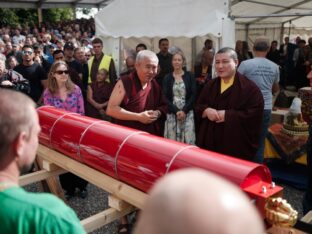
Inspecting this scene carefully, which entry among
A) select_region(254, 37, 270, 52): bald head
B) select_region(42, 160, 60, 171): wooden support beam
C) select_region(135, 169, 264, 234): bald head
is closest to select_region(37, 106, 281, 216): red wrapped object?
select_region(42, 160, 60, 171): wooden support beam

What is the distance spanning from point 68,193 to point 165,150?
6.13 ft

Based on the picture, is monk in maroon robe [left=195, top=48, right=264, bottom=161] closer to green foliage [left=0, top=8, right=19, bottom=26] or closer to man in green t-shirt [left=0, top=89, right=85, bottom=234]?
man in green t-shirt [left=0, top=89, right=85, bottom=234]

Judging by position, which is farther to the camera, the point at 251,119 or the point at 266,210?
the point at 251,119

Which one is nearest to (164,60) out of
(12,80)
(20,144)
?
(12,80)

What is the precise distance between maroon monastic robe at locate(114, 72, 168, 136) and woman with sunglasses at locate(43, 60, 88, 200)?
1.87 feet

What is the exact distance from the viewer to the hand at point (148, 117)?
262cm

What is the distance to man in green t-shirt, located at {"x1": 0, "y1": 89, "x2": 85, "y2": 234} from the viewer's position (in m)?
0.91

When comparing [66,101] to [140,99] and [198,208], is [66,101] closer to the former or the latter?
[140,99]

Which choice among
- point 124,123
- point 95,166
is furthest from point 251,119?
point 95,166

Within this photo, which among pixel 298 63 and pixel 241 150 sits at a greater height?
pixel 298 63

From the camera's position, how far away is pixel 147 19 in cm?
526

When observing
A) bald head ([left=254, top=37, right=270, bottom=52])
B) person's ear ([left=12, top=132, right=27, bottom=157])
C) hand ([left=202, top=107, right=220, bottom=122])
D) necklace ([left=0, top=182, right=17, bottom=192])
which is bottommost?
hand ([left=202, top=107, right=220, bottom=122])

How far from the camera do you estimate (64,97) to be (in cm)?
317

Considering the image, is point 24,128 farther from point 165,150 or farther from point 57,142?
point 57,142
